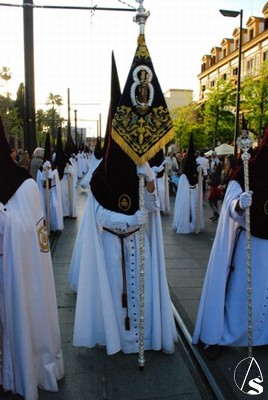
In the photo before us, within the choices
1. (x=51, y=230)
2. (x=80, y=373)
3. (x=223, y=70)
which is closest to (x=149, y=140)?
(x=80, y=373)

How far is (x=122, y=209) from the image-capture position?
13.7 feet

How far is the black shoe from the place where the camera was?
4.27m

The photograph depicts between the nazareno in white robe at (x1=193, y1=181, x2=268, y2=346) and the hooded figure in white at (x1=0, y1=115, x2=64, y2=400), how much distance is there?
169 cm

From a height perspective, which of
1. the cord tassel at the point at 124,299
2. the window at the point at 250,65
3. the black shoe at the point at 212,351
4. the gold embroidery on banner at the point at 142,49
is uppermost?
the window at the point at 250,65

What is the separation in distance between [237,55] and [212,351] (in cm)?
5761

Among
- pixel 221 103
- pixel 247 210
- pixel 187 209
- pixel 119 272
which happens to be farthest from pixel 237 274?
pixel 221 103

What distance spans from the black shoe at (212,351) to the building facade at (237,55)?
124 ft

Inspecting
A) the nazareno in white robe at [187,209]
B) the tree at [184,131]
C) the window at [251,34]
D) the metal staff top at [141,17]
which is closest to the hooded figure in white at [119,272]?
the metal staff top at [141,17]

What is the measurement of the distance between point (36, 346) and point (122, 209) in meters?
1.50

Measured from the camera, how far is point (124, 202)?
13.8ft

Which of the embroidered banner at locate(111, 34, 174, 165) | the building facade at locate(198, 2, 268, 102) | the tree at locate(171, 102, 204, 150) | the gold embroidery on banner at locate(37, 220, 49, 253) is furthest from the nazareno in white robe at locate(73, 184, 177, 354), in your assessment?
the tree at locate(171, 102, 204, 150)

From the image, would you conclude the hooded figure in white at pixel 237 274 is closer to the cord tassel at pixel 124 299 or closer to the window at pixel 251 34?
the cord tassel at pixel 124 299
